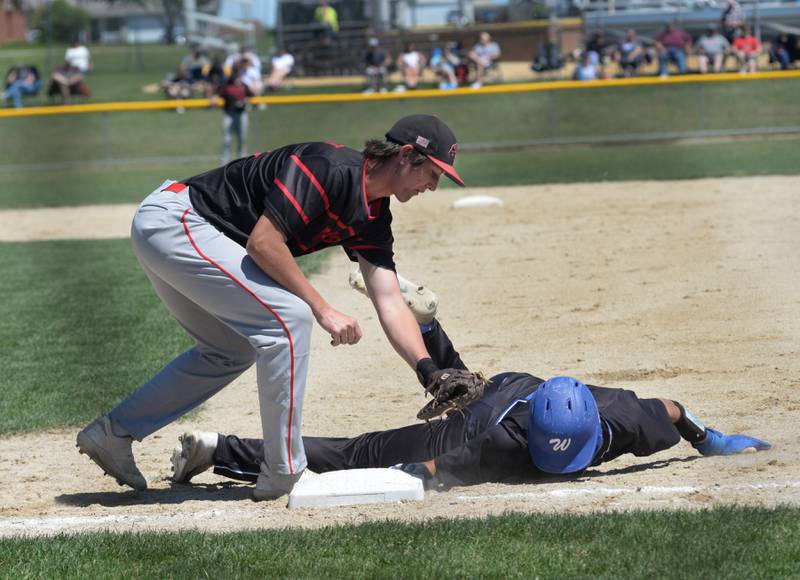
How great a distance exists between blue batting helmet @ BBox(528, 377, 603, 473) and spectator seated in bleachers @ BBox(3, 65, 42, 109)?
92.9 ft

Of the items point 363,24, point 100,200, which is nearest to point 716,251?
point 100,200

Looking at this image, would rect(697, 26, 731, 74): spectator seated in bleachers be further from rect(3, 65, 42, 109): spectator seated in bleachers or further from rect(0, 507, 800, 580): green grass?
rect(0, 507, 800, 580): green grass

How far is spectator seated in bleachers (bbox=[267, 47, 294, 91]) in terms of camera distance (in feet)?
101

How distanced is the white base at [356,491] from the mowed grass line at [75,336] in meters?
2.24

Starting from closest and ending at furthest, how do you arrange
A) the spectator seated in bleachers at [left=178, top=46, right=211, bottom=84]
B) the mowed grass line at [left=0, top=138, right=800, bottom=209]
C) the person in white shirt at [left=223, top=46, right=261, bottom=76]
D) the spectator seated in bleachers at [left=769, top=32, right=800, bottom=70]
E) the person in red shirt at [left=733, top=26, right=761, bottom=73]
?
the mowed grass line at [left=0, top=138, right=800, bottom=209] → the person in white shirt at [left=223, top=46, right=261, bottom=76] → the spectator seated in bleachers at [left=769, top=32, right=800, bottom=70] → the person in red shirt at [left=733, top=26, right=761, bottom=73] → the spectator seated in bleachers at [left=178, top=46, right=211, bottom=84]

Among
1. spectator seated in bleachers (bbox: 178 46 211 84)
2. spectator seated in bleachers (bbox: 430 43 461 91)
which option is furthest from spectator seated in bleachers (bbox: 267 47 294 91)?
spectator seated in bleachers (bbox: 430 43 461 91)

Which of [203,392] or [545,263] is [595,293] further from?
[203,392]

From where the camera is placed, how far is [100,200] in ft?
59.2

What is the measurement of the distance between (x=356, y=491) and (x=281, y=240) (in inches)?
42.0

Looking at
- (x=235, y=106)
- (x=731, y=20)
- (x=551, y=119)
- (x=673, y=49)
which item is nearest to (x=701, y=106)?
(x=551, y=119)

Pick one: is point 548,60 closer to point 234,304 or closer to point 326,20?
point 326,20

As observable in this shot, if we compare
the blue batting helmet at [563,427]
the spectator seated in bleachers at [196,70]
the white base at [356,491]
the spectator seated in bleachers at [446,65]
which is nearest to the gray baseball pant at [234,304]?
the white base at [356,491]

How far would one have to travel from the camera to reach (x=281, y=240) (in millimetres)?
4332

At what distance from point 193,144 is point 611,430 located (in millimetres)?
19862
